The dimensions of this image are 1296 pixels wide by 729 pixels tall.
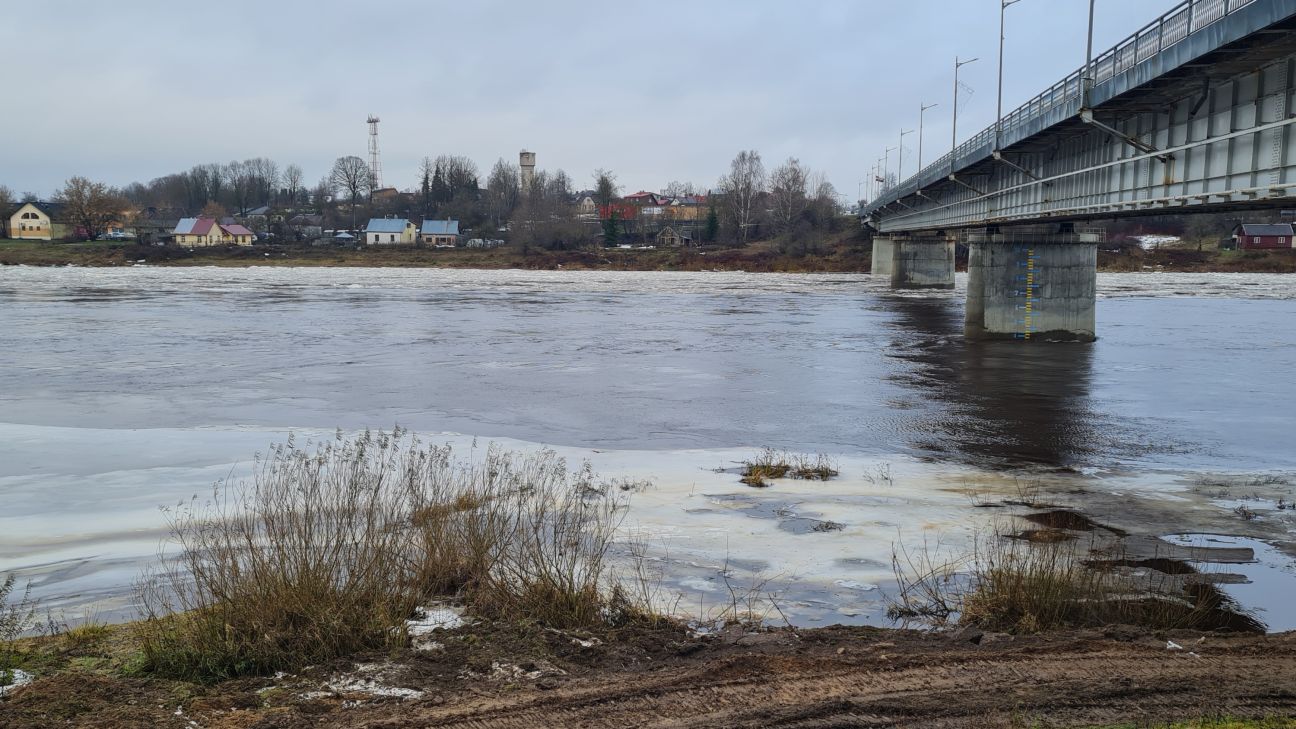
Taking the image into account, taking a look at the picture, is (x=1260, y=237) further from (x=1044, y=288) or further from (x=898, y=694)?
(x=898, y=694)

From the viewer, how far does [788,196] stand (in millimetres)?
162750

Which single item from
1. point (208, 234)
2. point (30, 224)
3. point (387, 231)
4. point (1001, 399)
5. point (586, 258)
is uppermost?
point (30, 224)

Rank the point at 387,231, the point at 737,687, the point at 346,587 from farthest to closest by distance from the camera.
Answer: the point at 387,231 → the point at 346,587 → the point at 737,687

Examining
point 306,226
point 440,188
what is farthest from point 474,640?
point 440,188

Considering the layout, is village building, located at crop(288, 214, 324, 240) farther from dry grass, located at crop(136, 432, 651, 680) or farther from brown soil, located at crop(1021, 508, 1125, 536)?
dry grass, located at crop(136, 432, 651, 680)

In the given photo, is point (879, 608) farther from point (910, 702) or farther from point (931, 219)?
point (931, 219)

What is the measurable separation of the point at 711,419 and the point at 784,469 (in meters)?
6.65

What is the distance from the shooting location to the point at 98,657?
8.59 metres

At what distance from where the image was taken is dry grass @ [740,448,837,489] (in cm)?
1697

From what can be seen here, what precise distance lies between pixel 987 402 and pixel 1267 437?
666cm

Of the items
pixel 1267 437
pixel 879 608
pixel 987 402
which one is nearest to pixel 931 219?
pixel 987 402

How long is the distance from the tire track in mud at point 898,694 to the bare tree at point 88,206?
6158 inches

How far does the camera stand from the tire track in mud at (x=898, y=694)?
281 inches

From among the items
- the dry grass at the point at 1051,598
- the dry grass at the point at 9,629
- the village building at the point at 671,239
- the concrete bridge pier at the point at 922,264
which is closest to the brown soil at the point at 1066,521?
the dry grass at the point at 1051,598
